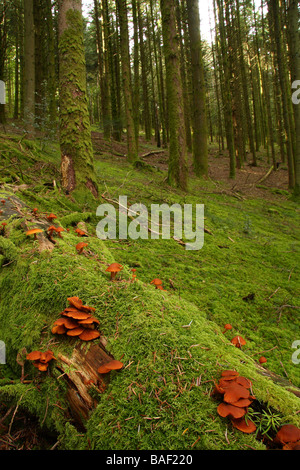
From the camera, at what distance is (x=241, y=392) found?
4.23ft

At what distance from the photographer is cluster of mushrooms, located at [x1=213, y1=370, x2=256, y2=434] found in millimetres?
1232

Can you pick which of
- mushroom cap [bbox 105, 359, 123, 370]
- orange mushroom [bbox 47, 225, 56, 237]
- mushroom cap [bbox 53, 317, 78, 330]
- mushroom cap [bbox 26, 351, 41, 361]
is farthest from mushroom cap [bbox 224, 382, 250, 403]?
orange mushroom [bbox 47, 225, 56, 237]

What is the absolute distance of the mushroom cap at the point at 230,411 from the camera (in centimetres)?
122

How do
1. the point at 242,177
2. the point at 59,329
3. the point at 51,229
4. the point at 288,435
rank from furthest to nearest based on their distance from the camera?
the point at 242,177, the point at 51,229, the point at 59,329, the point at 288,435

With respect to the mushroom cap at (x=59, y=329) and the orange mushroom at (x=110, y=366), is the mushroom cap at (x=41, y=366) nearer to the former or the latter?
the mushroom cap at (x=59, y=329)

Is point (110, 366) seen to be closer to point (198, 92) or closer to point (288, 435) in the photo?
point (288, 435)

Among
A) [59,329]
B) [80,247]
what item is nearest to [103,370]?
[59,329]

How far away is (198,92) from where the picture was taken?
1255cm

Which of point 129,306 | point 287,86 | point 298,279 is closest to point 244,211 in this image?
point 298,279

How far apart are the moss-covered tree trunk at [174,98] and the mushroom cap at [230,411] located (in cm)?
796

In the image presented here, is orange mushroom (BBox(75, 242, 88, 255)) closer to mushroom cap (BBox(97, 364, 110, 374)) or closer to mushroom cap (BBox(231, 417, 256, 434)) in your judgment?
mushroom cap (BBox(97, 364, 110, 374))

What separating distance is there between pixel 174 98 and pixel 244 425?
9257mm
